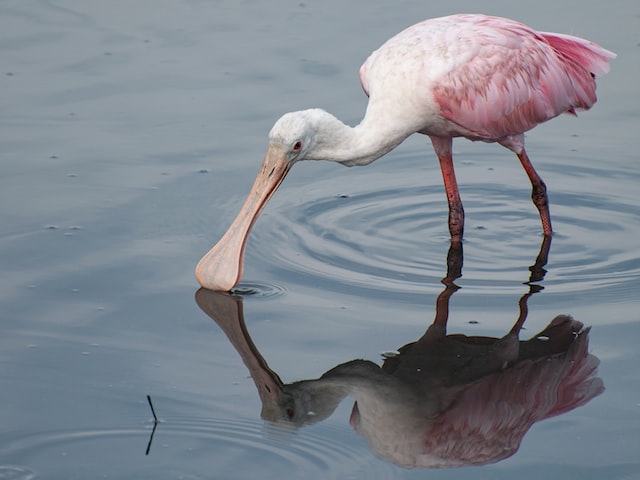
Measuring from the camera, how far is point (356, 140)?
7152 mm

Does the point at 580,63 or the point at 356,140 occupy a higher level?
the point at 580,63

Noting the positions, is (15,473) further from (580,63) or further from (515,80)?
(580,63)

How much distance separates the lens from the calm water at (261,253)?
5504 mm

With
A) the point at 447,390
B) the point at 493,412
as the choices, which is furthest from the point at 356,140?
the point at 493,412

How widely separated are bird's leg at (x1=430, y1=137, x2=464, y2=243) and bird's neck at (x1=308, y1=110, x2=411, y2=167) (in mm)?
683

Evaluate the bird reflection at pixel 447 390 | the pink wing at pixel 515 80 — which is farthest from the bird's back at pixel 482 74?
the bird reflection at pixel 447 390

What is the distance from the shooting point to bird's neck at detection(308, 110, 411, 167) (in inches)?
277

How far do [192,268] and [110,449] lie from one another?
2.04 metres

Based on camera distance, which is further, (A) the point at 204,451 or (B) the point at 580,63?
(B) the point at 580,63

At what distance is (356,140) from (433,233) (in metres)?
1.06

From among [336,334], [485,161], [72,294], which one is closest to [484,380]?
[336,334]

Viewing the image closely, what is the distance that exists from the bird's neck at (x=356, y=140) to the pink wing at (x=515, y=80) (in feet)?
1.19

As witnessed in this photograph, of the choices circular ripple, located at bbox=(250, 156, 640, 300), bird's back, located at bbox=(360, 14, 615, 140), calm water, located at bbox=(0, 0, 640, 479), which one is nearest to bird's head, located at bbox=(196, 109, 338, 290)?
calm water, located at bbox=(0, 0, 640, 479)

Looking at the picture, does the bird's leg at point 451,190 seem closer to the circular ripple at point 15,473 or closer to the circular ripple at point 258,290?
the circular ripple at point 258,290
